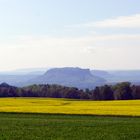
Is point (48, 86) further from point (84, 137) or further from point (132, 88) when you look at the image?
point (84, 137)

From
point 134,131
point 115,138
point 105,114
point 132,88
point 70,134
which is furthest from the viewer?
point 132,88

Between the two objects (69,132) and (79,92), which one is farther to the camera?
(79,92)

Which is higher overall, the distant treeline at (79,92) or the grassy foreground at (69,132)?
the distant treeline at (79,92)

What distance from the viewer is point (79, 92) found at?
12281cm

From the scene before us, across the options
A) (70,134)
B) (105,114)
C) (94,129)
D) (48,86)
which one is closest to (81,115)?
(105,114)

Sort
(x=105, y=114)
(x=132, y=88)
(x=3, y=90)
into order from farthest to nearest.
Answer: (x=3, y=90), (x=132, y=88), (x=105, y=114)

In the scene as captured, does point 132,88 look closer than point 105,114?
No

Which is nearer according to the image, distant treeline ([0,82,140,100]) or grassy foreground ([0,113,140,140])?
grassy foreground ([0,113,140,140])

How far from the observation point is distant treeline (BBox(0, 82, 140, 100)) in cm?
10788

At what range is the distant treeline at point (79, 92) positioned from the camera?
108 m

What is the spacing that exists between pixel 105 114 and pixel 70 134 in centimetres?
2076

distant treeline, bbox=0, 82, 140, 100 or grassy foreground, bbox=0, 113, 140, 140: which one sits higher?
distant treeline, bbox=0, 82, 140, 100

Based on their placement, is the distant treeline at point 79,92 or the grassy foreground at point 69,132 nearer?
the grassy foreground at point 69,132

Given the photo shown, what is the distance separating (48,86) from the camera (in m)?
130
